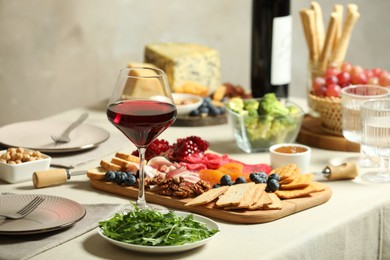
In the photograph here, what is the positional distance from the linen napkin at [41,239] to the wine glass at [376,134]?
2.25 feet

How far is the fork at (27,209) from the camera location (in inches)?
60.1

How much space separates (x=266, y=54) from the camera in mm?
2545

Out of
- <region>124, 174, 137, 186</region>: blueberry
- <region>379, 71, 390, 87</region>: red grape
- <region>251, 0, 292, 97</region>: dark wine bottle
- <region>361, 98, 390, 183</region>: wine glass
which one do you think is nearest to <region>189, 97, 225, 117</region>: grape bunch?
<region>251, 0, 292, 97</region>: dark wine bottle

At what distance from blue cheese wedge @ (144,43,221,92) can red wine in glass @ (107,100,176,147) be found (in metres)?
1.21

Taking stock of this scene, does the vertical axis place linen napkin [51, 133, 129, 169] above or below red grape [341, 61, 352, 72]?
below

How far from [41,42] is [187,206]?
2540 mm

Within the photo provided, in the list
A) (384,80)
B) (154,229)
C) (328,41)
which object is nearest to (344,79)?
(384,80)

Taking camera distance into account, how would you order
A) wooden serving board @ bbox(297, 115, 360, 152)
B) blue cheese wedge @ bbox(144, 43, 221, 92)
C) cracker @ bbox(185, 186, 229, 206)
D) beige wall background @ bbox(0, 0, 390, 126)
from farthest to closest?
beige wall background @ bbox(0, 0, 390, 126), blue cheese wedge @ bbox(144, 43, 221, 92), wooden serving board @ bbox(297, 115, 360, 152), cracker @ bbox(185, 186, 229, 206)

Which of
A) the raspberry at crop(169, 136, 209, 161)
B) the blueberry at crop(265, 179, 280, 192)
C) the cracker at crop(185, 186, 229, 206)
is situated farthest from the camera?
the raspberry at crop(169, 136, 209, 161)

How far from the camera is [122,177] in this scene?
179 cm

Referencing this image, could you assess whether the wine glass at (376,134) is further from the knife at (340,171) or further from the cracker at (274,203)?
the cracker at (274,203)

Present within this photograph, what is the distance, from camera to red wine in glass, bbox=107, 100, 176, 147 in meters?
1.55

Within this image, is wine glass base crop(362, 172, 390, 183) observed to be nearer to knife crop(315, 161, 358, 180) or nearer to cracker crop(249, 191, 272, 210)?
knife crop(315, 161, 358, 180)

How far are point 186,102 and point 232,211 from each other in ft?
3.19
